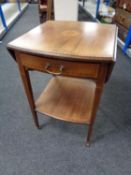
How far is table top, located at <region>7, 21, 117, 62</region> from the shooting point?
0.69 m

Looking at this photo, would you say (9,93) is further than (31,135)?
Yes

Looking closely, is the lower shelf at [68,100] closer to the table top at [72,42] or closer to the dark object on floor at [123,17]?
the table top at [72,42]

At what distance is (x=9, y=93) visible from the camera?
1627 millimetres

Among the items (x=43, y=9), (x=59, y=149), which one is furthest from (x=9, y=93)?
(x=43, y=9)

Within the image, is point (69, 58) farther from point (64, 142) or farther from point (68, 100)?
point (64, 142)

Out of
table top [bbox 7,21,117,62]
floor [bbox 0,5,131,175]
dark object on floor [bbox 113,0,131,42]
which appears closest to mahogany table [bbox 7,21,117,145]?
table top [bbox 7,21,117,62]

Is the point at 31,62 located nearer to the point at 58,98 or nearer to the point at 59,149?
the point at 58,98

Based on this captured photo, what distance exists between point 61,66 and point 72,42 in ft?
0.57

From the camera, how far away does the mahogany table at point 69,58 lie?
0.70 m

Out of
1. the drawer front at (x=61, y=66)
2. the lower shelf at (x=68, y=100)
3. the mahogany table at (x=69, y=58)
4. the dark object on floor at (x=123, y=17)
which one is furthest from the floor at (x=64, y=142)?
the dark object on floor at (x=123, y=17)

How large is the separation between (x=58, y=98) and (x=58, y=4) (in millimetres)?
1651

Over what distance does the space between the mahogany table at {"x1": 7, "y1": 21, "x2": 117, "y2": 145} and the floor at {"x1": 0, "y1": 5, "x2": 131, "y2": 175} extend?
11 centimetres

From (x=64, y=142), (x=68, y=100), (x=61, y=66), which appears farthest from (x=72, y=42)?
(x=64, y=142)

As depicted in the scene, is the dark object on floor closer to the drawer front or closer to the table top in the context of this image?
the table top
